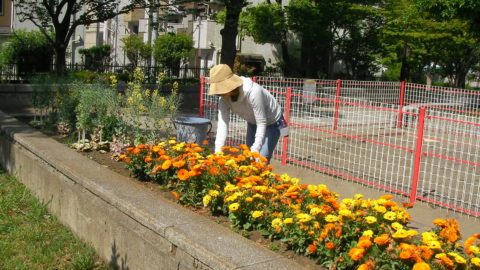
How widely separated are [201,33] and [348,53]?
12159mm

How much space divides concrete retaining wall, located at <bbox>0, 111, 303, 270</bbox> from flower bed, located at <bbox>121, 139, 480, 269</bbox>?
0.20m

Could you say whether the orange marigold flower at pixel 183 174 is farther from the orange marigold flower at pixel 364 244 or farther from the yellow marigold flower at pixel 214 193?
the orange marigold flower at pixel 364 244

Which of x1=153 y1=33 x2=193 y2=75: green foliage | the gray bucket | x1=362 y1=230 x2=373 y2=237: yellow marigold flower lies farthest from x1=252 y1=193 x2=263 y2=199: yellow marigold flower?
x1=153 y1=33 x2=193 y2=75: green foliage

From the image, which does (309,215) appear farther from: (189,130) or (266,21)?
(266,21)

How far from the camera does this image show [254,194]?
4.11 metres

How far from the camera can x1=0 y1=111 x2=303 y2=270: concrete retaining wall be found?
3486 mm

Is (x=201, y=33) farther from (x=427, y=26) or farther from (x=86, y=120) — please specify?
(x=86, y=120)

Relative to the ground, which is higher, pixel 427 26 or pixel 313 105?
pixel 427 26

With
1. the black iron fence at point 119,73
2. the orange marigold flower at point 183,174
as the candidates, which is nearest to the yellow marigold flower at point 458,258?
the orange marigold flower at point 183,174

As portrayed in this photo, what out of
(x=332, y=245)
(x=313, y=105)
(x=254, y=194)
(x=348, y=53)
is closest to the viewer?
(x=332, y=245)

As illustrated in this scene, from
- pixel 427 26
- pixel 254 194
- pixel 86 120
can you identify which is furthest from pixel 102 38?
pixel 254 194

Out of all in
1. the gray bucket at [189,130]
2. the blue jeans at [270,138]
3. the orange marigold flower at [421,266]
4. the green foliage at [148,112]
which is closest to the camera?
the orange marigold flower at [421,266]

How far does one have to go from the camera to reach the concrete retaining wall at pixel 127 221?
3.49 meters

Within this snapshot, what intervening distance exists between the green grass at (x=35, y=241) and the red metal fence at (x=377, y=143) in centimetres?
435
